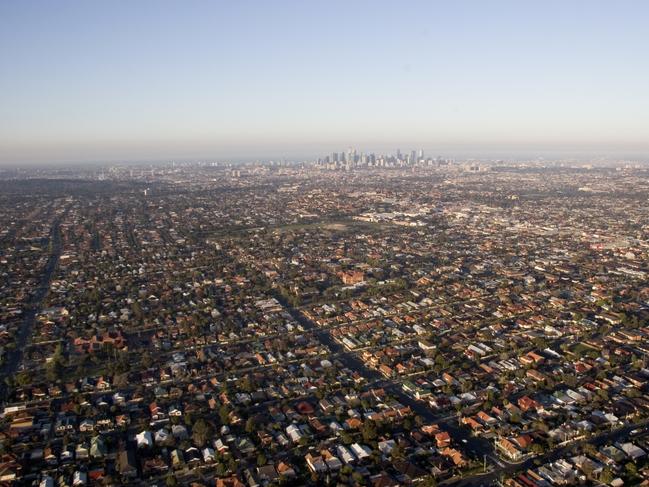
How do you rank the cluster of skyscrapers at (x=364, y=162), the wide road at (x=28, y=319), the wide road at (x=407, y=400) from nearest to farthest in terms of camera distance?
the wide road at (x=407, y=400), the wide road at (x=28, y=319), the cluster of skyscrapers at (x=364, y=162)

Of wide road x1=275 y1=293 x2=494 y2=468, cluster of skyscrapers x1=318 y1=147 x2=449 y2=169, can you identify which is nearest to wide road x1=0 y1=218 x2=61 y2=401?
wide road x1=275 y1=293 x2=494 y2=468

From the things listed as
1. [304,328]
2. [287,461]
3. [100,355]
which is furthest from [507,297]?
[100,355]

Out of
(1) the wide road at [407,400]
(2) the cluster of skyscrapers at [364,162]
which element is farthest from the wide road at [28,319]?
(2) the cluster of skyscrapers at [364,162]

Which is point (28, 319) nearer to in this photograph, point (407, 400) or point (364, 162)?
point (407, 400)

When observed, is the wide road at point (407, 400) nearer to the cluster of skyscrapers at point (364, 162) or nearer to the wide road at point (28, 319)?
the wide road at point (28, 319)

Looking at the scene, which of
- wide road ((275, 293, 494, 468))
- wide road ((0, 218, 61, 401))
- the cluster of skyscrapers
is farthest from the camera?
the cluster of skyscrapers

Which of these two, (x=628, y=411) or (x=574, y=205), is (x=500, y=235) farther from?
(x=628, y=411)

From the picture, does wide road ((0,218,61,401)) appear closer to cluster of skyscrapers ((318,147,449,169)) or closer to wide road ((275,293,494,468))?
wide road ((275,293,494,468))

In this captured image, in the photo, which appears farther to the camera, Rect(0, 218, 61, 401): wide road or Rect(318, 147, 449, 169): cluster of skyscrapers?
Rect(318, 147, 449, 169): cluster of skyscrapers
